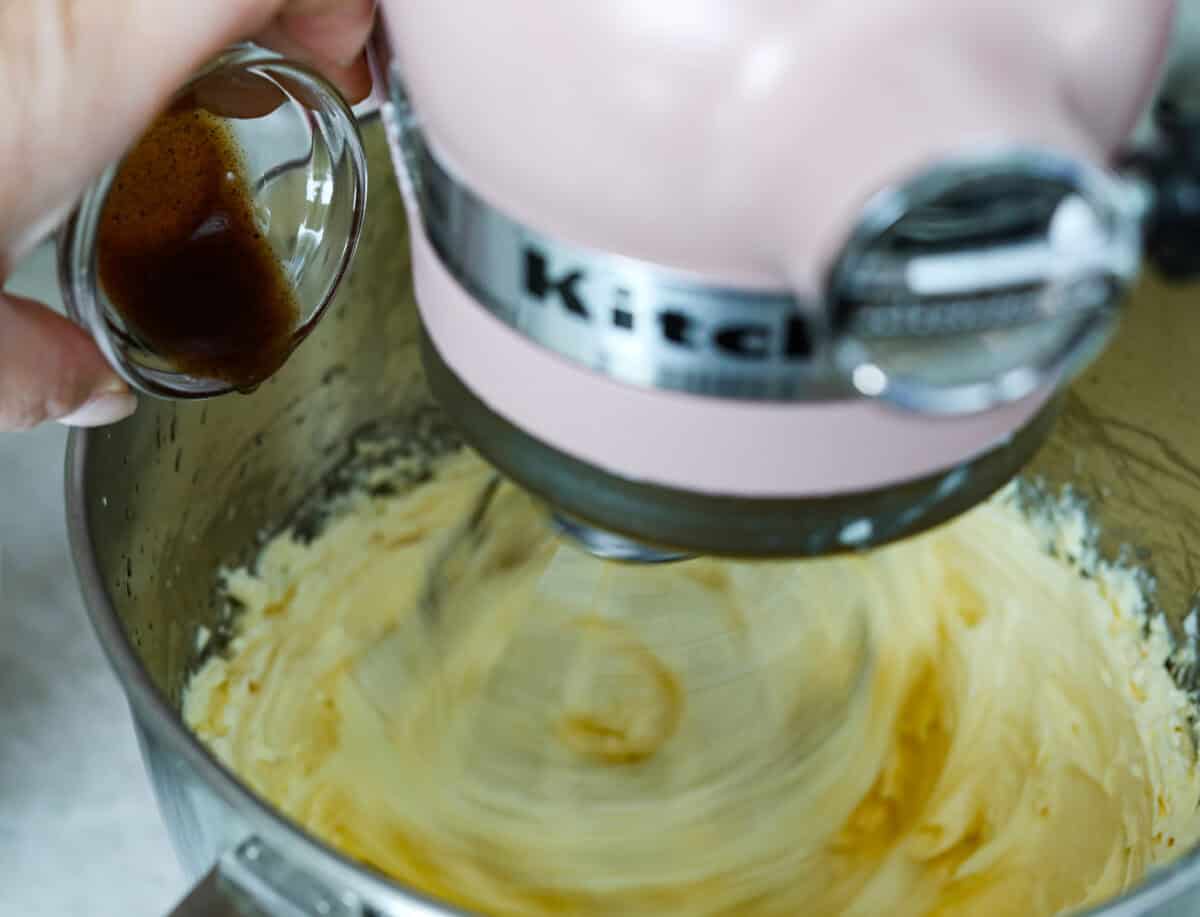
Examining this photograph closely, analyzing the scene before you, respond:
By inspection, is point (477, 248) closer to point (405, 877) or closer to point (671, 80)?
point (671, 80)

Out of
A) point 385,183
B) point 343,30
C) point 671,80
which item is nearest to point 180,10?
point 343,30

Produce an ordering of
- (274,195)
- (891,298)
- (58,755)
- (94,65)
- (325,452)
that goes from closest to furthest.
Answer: (891,298), (94,65), (274,195), (58,755), (325,452)

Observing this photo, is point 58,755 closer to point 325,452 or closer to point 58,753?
point 58,753

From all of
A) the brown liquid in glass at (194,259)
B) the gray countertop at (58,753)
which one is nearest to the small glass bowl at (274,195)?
the brown liquid in glass at (194,259)

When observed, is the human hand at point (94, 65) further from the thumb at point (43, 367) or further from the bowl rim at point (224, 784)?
the bowl rim at point (224, 784)

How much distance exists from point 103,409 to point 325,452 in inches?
15.3

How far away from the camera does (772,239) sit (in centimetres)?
37

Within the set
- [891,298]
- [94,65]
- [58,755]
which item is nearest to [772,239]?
[891,298]

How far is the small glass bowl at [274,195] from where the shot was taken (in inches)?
18.9

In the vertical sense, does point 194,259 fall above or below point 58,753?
above

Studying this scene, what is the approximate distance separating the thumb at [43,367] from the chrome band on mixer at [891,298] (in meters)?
0.17

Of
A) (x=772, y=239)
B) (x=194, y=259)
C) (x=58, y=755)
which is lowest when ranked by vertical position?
(x=58, y=755)

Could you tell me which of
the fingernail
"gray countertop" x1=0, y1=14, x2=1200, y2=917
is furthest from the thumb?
"gray countertop" x1=0, y1=14, x2=1200, y2=917

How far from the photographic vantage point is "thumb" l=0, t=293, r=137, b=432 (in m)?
0.52
